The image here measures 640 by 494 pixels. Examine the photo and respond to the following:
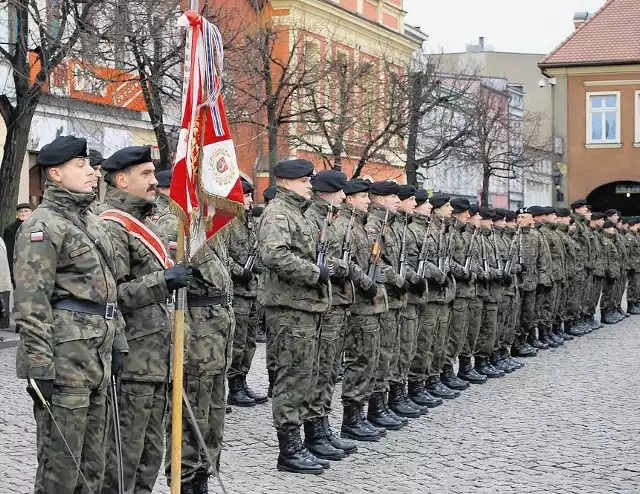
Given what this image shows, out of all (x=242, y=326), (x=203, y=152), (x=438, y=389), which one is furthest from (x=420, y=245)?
(x=203, y=152)

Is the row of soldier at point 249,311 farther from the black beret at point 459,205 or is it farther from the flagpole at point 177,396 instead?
the flagpole at point 177,396

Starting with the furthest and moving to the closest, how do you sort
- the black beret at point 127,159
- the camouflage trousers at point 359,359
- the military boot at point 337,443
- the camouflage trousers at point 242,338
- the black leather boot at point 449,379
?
the black leather boot at point 449,379, the camouflage trousers at point 242,338, the camouflage trousers at point 359,359, the military boot at point 337,443, the black beret at point 127,159

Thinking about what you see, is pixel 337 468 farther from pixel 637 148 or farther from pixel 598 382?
pixel 637 148

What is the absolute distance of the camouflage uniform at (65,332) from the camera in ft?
18.5

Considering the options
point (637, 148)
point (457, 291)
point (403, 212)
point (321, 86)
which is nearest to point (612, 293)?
point (321, 86)

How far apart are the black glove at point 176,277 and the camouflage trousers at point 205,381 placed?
3.89ft

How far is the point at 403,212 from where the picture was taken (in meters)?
11.7

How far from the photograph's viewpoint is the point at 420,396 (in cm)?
1183

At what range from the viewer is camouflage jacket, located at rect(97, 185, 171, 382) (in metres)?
6.47

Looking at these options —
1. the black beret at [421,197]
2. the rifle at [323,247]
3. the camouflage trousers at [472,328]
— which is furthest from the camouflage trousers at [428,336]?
the rifle at [323,247]

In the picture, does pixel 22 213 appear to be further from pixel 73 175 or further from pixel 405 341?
pixel 73 175

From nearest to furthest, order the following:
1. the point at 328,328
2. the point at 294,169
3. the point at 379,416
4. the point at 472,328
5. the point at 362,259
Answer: the point at 294,169
the point at 328,328
the point at 362,259
the point at 379,416
the point at 472,328

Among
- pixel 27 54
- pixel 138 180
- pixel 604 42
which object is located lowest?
pixel 138 180

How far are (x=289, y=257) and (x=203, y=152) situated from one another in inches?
78.8
